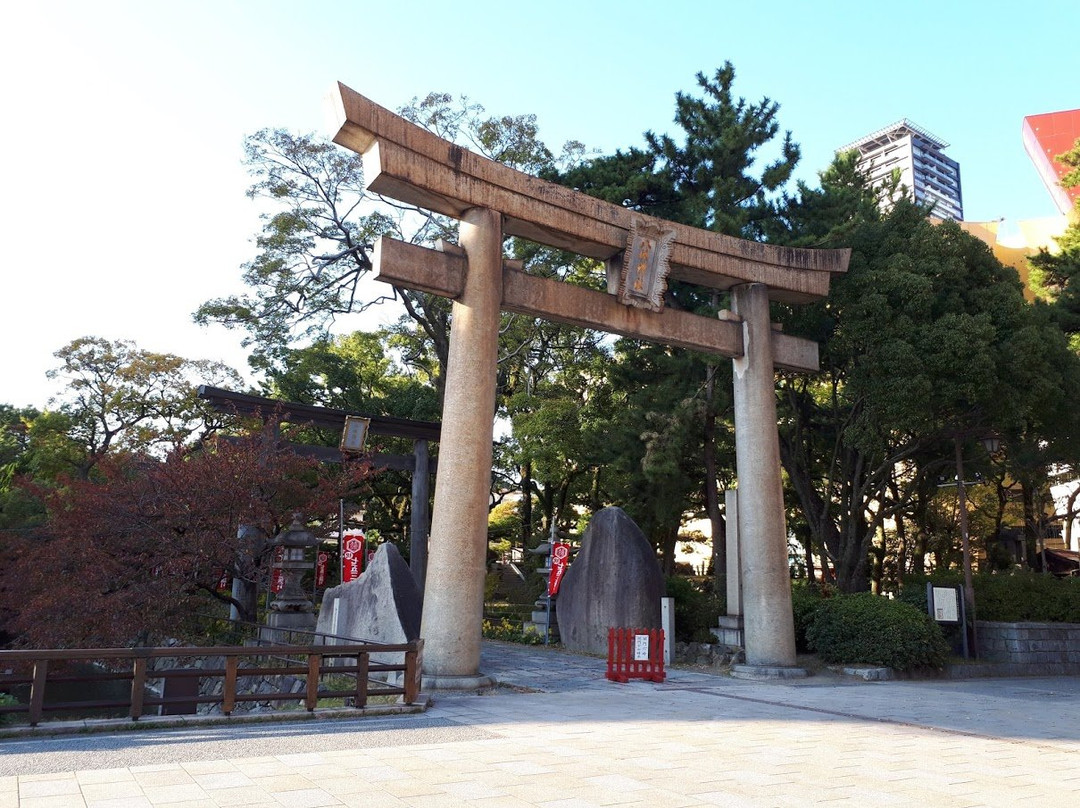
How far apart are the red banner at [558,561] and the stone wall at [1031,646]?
348 inches

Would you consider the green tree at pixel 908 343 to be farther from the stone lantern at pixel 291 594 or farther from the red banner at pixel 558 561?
the stone lantern at pixel 291 594

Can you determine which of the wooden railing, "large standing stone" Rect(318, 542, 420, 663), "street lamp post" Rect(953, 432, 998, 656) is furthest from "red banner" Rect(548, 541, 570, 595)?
the wooden railing

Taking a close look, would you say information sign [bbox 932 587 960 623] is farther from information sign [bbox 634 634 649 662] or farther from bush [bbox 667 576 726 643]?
information sign [bbox 634 634 649 662]

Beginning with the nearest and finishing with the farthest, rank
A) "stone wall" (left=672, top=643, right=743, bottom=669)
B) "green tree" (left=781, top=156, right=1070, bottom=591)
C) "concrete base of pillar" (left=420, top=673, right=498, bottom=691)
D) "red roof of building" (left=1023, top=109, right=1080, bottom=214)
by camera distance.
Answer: "concrete base of pillar" (left=420, top=673, right=498, bottom=691), "stone wall" (left=672, top=643, right=743, bottom=669), "green tree" (left=781, top=156, right=1070, bottom=591), "red roof of building" (left=1023, top=109, right=1080, bottom=214)

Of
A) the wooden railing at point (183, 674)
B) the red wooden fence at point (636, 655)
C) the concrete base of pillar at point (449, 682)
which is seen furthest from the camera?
the red wooden fence at point (636, 655)

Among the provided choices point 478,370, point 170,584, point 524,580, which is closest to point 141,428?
point 524,580

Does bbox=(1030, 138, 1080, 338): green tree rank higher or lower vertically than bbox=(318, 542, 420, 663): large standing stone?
higher

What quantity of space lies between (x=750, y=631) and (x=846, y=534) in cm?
617

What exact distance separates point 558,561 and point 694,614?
3.47 m

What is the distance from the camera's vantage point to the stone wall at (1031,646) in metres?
15.9

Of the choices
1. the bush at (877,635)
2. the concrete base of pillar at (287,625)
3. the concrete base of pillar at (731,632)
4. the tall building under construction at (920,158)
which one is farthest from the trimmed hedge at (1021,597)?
the tall building under construction at (920,158)

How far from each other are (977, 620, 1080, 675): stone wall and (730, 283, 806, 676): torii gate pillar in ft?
18.3

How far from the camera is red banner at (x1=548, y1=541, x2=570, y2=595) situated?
18562mm

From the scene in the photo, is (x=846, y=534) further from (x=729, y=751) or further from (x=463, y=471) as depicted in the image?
(x=729, y=751)
